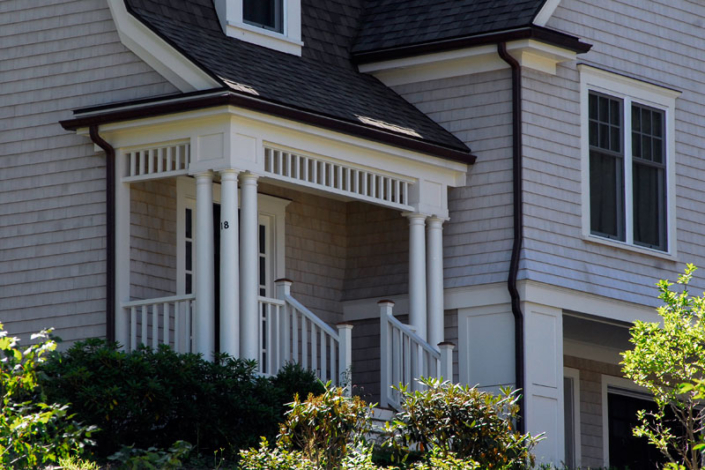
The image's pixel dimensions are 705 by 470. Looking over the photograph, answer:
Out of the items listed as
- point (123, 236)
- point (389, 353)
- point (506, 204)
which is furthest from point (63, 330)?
point (506, 204)

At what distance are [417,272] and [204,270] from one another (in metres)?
2.90

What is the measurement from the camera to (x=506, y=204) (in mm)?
17547

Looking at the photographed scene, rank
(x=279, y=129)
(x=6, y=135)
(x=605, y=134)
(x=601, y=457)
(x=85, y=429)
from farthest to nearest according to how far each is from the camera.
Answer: (x=601, y=457) → (x=605, y=134) → (x=6, y=135) → (x=279, y=129) → (x=85, y=429)

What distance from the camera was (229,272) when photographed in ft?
50.1

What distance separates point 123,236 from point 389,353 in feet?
10.2

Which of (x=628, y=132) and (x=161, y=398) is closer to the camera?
(x=161, y=398)

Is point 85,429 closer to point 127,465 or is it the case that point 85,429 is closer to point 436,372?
point 127,465

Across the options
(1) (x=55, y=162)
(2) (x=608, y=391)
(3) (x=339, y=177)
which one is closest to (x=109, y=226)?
(1) (x=55, y=162)

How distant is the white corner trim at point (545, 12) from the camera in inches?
701

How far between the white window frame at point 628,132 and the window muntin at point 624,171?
0.03m

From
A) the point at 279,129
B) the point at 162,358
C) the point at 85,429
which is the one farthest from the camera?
Answer: the point at 279,129

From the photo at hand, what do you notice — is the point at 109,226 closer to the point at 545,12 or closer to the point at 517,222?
the point at 517,222

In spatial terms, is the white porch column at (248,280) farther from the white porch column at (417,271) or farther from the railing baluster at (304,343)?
the white porch column at (417,271)

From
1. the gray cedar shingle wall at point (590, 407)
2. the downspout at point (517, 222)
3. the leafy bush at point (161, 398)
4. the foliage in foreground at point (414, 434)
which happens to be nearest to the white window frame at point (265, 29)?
the downspout at point (517, 222)
